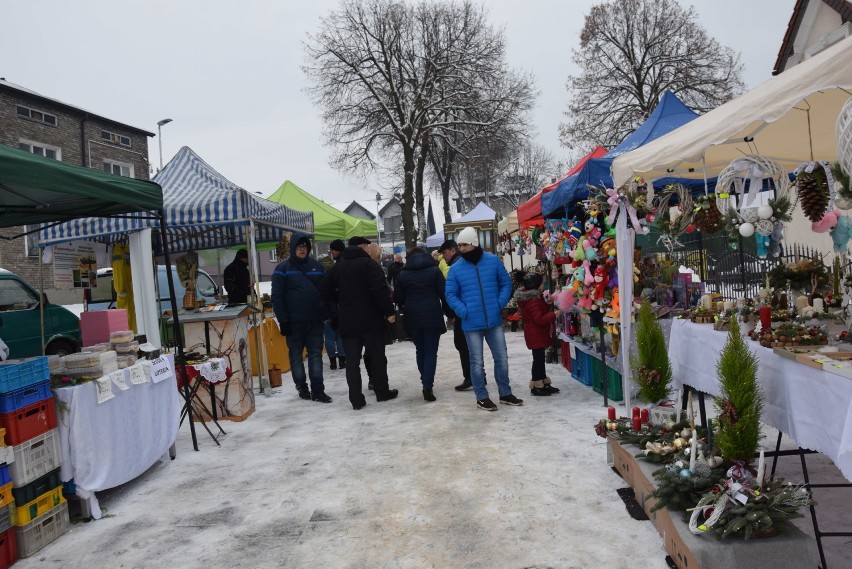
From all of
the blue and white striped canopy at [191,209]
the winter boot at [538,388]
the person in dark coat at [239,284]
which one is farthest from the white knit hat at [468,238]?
the person in dark coat at [239,284]

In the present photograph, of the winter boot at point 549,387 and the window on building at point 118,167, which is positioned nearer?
the winter boot at point 549,387

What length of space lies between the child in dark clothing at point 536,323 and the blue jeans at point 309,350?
2453 mm

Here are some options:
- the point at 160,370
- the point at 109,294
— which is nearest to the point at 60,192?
the point at 160,370

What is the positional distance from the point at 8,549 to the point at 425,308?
14.2 ft

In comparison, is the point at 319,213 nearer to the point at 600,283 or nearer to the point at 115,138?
the point at 600,283

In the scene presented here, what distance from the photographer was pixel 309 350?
7527 mm

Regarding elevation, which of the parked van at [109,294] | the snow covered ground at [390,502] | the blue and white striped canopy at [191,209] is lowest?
the snow covered ground at [390,502]

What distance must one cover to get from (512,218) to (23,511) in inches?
472

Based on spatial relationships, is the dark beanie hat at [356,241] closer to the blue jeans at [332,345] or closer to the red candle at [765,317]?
the blue jeans at [332,345]

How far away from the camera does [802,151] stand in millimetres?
5785

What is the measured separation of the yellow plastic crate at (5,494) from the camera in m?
3.57

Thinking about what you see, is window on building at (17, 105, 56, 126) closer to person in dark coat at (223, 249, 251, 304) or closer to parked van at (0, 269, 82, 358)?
parked van at (0, 269, 82, 358)

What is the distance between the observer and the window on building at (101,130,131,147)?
83.1 ft

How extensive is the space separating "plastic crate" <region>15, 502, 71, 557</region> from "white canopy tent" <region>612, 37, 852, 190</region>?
14.8 feet
